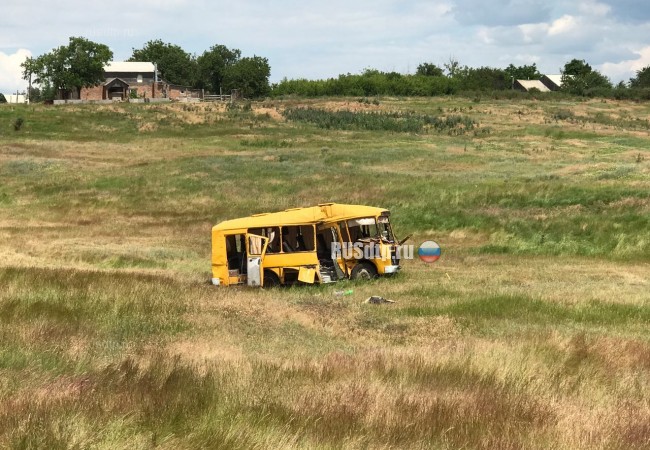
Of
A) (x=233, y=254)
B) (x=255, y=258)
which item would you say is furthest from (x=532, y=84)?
(x=255, y=258)

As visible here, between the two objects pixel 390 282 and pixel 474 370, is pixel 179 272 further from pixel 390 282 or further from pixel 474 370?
pixel 474 370

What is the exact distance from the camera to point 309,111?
8844cm

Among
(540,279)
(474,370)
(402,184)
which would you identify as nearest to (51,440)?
(474,370)

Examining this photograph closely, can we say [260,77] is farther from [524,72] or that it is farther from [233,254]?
[233,254]

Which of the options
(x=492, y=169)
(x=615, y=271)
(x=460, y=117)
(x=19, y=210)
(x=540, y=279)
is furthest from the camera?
(x=460, y=117)

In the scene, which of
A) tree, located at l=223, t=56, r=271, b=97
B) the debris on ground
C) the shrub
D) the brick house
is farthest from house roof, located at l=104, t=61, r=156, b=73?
the debris on ground

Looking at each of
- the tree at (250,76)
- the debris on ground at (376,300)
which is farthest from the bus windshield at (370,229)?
the tree at (250,76)

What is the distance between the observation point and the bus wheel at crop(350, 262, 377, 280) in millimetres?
21702

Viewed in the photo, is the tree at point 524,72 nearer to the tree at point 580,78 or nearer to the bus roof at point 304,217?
the tree at point 580,78

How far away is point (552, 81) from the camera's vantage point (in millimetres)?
175875

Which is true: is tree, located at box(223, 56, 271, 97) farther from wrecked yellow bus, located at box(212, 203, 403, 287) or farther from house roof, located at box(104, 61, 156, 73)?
wrecked yellow bus, located at box(212, 203, 403, 287)

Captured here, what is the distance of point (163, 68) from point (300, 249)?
6275 inches

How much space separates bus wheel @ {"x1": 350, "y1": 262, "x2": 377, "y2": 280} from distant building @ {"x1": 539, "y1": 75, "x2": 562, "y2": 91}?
163052 millimetres

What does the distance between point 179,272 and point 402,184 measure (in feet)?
72.0
